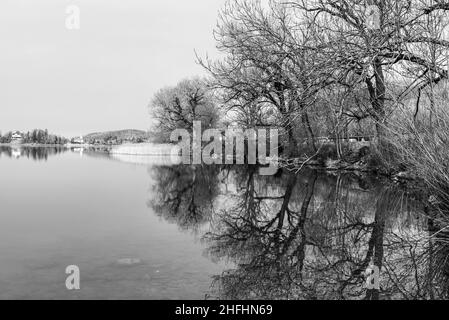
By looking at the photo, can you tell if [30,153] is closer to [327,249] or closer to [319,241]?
[319,241]

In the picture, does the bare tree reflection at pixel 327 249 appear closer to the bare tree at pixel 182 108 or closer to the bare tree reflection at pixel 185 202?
the bare tree reflection at pixel 185 202

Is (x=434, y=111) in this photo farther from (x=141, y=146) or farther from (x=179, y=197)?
(x=141, y=146)

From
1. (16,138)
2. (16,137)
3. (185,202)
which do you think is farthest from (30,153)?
(16,137)

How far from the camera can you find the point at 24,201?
432 inches

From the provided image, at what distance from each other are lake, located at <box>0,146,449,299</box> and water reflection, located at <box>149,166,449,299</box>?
22 mm

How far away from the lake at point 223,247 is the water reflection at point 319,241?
2cm

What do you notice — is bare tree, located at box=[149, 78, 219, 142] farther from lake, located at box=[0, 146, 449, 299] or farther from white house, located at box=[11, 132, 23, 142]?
white house, located at box=[11, 132, 23, 142]

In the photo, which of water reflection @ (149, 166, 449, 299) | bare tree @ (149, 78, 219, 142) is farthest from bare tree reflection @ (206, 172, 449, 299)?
bare tree @ (149, 78, 219, 142)

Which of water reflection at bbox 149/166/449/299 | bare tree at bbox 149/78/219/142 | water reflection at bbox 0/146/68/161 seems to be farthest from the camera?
bare tree at bbox 149/78/219/142

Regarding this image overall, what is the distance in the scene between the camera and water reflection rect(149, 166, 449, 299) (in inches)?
180

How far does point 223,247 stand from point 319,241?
5.51ft

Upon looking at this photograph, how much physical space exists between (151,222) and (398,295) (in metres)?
5.27

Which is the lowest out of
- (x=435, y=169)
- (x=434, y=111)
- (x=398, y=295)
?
(x=398, y=295)
